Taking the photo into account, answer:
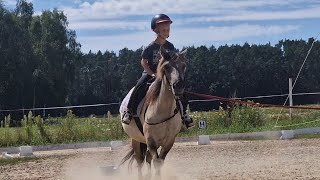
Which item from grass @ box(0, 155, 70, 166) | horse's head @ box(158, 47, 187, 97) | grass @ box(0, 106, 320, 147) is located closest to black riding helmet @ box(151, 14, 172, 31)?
horse's head @ box(158, 47, 187, 97)

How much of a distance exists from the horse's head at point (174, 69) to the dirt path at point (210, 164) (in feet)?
6.42

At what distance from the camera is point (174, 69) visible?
7.67m

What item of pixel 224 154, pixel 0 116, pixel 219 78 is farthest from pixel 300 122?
pixel 219 78

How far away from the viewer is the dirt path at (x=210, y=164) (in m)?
11.3

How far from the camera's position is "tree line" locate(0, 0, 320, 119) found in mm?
63500

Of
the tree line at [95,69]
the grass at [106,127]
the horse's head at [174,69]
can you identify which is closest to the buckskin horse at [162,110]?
the horse's head at [174,69]

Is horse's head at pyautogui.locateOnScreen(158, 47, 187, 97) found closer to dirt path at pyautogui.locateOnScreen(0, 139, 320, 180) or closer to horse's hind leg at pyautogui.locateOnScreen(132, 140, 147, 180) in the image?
dirt path at pyautogui.locateOnScreen(0, 139, 320, 180)

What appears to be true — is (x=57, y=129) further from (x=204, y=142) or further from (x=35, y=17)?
(x=35, y=17)

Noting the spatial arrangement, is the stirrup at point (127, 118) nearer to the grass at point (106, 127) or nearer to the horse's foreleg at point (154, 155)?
the horse's foreleg at point (154, 155)

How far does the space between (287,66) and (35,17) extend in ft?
144

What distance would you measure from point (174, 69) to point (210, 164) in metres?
6.45

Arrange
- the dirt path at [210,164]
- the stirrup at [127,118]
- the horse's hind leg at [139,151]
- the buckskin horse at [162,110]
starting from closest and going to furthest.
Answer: the buckskin horse at [162,110], the stirrup at [127,118], the horse's hind leg at [139,151], the dirt path at [210,164]

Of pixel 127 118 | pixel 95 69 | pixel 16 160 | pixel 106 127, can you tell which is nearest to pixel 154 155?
pixel 127 118

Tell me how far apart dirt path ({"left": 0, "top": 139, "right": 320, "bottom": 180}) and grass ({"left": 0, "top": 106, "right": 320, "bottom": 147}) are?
353cm
